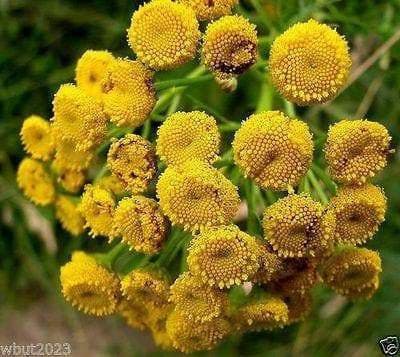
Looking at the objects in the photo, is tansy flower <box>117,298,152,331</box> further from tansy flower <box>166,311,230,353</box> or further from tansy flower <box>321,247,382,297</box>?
tansy flower <box>321,247,382,297</box>

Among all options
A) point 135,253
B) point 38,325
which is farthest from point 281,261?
point 38,325

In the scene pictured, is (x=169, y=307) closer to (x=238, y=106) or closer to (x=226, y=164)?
(x=226, y=164)

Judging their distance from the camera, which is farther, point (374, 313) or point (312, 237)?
point (374, 313)

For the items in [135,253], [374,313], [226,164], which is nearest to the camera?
[226,164]

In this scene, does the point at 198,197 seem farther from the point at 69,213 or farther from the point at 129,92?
the point at 69,213

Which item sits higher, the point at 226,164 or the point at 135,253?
the point at 226,164

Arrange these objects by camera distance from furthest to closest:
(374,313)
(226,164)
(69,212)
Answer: (374,313)
(69,212)
(226,164)

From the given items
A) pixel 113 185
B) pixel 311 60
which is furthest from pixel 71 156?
pixel 311 60
